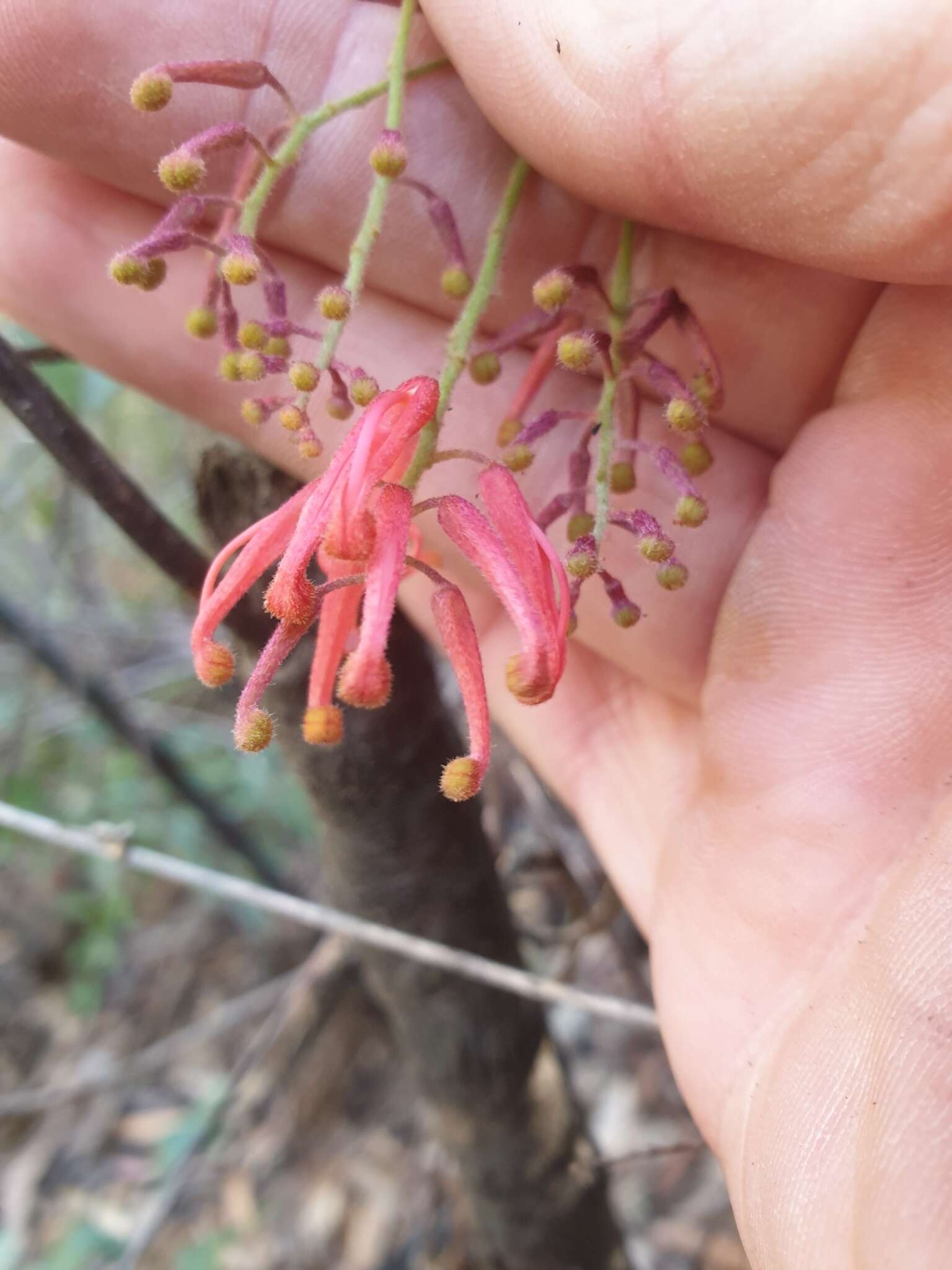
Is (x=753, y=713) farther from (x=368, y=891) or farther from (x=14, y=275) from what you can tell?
(x=14, y=275)

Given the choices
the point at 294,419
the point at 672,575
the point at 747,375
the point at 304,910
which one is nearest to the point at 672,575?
the point at 672,575

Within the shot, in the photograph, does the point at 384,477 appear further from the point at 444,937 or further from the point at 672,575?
the point at 444,937

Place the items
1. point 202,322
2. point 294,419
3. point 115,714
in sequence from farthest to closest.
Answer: point 115,714 → point 202,322 → point 294,419

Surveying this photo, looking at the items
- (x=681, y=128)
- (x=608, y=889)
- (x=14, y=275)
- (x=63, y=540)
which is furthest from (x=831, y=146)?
(x=63, y=540)

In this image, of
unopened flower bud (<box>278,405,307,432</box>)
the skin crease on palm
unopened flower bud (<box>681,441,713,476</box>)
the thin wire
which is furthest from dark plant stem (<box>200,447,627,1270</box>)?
unopened flower bud (<box>681,441,713,476</box>)

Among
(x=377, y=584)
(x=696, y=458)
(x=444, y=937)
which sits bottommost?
(x=444, y=937)
